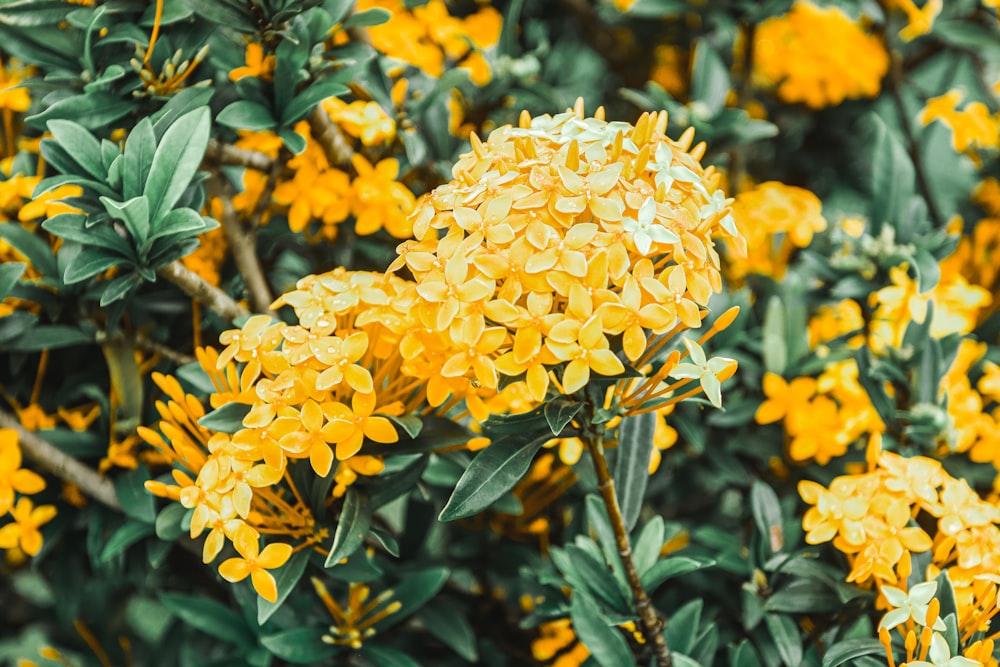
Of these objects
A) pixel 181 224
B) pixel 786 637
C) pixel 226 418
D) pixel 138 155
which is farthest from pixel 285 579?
pixel 786 637

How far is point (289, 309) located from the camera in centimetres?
120

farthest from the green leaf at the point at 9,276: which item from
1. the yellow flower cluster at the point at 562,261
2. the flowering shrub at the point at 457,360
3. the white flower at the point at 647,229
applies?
the white flower at the point at 647,229

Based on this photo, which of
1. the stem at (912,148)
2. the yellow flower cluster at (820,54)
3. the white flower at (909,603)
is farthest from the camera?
the yellow flower cluster at (820,54)

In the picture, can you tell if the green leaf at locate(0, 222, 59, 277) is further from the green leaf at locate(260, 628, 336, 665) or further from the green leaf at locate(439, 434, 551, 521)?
the green leaf at locate(439, 434, 551, 521)

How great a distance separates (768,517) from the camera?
1.22 meters

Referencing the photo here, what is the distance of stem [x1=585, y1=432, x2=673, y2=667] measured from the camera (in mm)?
952

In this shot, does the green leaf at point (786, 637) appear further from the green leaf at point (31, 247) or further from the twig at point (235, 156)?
the green leaf at point (31, 247)

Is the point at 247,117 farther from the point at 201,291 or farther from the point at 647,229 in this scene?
the point at 647,229

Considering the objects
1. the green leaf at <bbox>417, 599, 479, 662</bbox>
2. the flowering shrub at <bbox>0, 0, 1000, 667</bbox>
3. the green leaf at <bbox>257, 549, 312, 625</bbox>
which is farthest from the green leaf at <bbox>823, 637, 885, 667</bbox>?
the green leaf at <bbox>257, 549, 312, 625</bbox>

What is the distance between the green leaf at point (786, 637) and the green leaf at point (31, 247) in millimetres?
1131

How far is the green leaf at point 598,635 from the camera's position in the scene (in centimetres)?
105

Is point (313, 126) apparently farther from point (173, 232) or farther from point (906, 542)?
point (906, 542)

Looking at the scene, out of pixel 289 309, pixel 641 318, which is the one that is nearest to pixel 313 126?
pixel 289 309

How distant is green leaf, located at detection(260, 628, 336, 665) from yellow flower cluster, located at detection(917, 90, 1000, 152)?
150 cm
